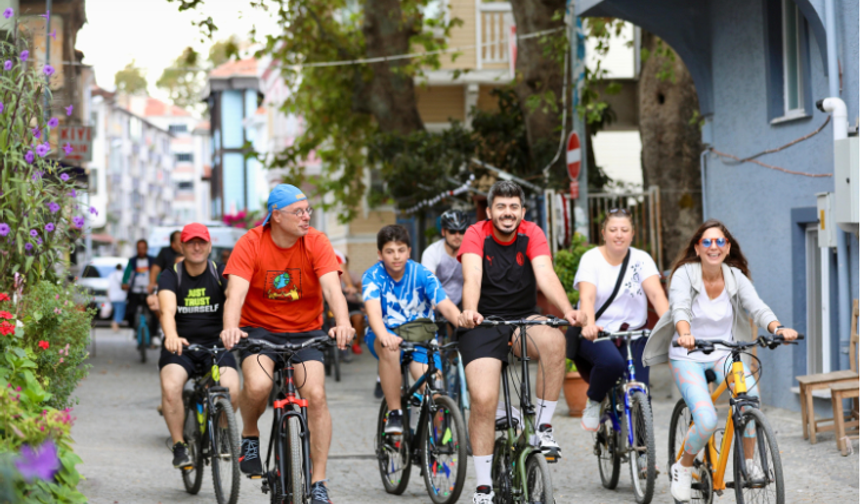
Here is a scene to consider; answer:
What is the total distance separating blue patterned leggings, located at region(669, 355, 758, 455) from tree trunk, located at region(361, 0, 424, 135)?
49.8 ft

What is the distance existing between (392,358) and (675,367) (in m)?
1.98

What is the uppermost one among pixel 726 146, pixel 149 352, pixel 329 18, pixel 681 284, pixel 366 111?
pixel 329 18

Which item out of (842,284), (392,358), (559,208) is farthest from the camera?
(559,208)

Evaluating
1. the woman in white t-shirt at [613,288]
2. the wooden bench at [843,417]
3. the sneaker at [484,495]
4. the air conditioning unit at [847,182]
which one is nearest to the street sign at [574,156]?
the air conditioning unit at [847,182]

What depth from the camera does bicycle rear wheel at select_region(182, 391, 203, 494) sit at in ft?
25.6

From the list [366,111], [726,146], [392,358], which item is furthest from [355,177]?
[392,358]

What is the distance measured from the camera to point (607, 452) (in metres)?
7.73

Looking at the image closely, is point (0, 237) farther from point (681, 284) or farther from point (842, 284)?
point (842, 284)

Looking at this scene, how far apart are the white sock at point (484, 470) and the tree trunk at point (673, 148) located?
10780 mm

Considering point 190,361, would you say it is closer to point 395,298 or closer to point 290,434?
point 395,298

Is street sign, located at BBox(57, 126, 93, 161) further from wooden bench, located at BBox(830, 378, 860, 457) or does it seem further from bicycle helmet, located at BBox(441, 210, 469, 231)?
wooden bench, located at BBox(830, 378, 860, 457)

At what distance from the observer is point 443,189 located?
832 inches

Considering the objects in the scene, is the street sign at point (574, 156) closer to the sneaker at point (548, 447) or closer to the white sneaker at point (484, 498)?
the sneaker at point (548, 447)

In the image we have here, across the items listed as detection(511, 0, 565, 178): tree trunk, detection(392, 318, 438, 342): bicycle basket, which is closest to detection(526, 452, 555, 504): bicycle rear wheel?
detection(392, 318, 438, 342): bicycle basket
